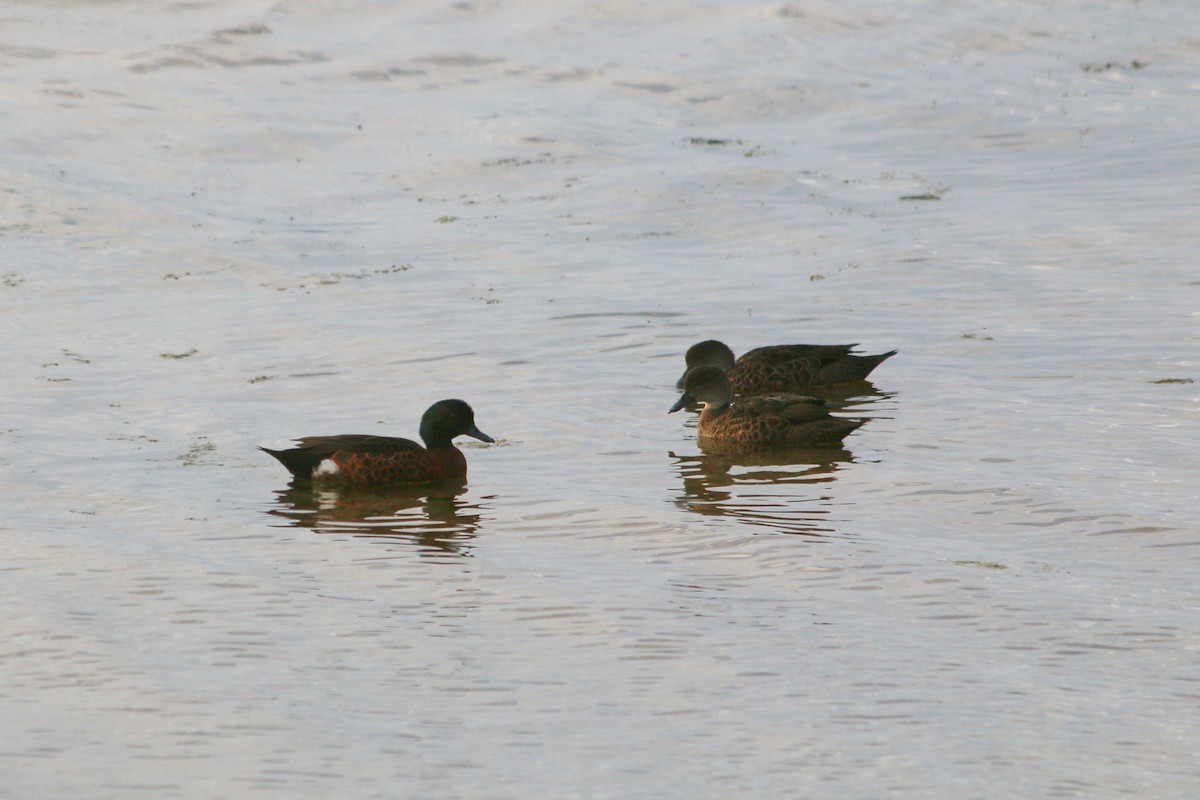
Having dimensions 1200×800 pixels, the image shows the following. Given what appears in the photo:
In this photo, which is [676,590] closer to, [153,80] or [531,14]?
[153,80]

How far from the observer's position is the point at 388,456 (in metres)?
11.2

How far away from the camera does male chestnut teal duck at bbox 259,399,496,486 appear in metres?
11.0

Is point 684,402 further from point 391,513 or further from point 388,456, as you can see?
point 391,513

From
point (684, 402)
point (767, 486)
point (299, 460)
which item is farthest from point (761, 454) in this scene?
point (299, 460)

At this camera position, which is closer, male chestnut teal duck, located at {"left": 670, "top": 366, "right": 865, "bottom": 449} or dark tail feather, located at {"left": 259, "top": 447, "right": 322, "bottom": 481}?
dark tail feather, located at {"left": 259, "top": 447, "right": 322, "bottom": 481}

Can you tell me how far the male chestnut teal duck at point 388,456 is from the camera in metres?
11.0

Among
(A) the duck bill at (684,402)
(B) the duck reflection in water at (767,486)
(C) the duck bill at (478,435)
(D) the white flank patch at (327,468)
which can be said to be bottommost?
(B) the duck reflection in water at (767,486)

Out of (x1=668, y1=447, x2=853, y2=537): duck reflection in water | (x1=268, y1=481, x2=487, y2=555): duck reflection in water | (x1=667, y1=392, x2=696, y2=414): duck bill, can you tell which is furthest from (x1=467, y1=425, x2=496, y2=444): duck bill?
(x1=667, y1=392, x2=696, y2=414): duck bill

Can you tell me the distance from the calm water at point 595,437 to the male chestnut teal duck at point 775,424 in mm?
199

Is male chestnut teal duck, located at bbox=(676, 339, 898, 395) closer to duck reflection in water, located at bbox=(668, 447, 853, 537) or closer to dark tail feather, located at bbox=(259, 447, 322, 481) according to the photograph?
duck reflection in water, located at bbox=(668, 447, 853, 537)

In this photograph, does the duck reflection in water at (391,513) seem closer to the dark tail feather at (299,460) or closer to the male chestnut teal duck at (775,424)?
the dark tail feather at (299,460)

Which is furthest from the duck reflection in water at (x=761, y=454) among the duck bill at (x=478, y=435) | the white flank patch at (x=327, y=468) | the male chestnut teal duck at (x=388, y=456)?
the white flank patch at (x=327, y=468)

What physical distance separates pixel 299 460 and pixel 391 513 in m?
0.78

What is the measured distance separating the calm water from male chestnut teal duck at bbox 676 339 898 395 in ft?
1.23
